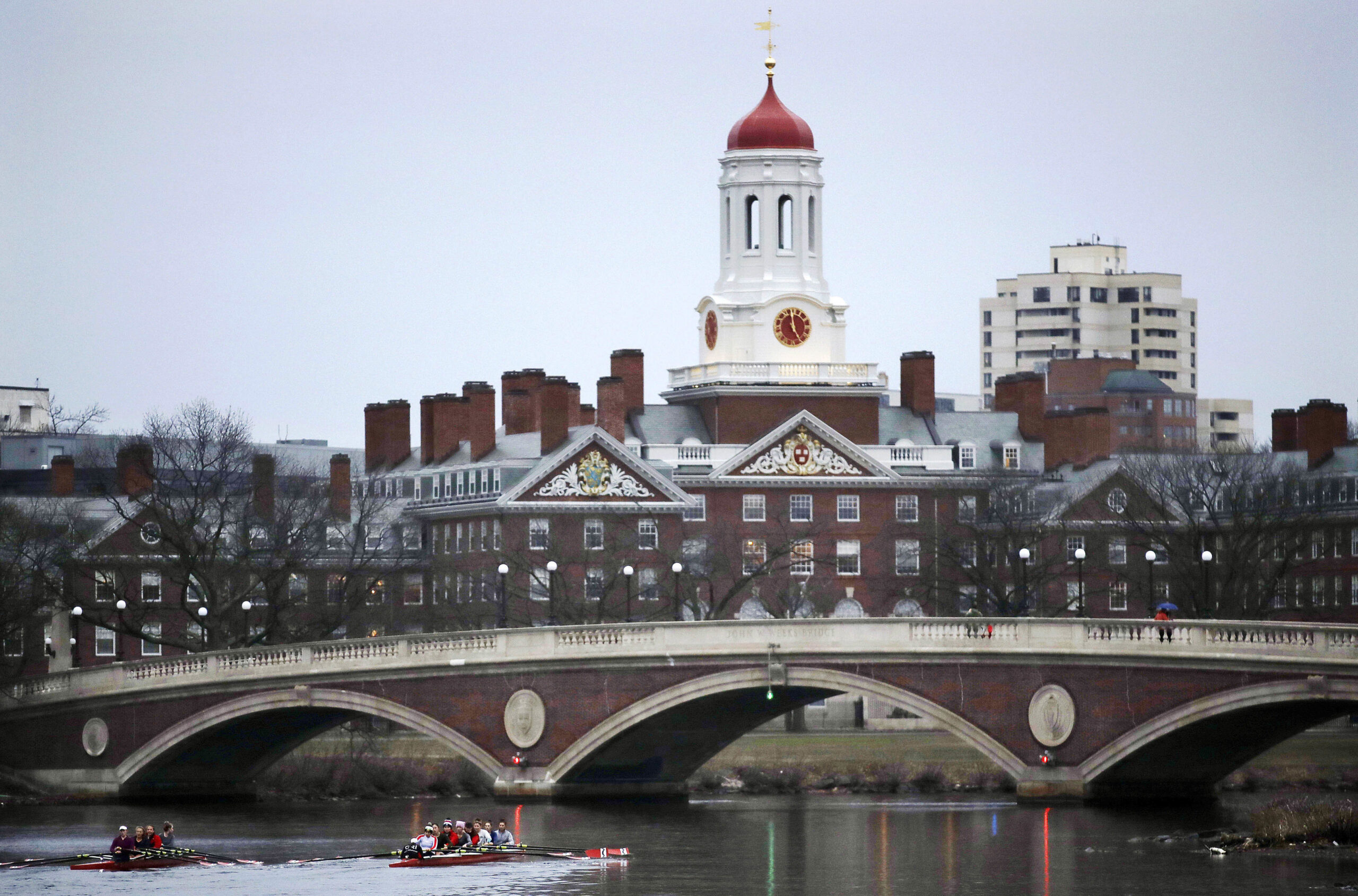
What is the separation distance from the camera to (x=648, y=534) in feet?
385

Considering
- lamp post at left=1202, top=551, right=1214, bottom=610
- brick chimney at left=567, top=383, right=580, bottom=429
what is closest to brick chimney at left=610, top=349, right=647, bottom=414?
brick chimney at left=567, top=383, right=580, bottom=429

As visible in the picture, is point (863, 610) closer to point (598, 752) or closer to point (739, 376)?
point (739, 376)

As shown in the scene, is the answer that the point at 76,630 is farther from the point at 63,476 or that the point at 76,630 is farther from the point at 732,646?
the point at 63,476

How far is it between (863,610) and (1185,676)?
50.9 m

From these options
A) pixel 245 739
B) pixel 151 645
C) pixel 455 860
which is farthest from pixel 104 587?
pixel 455 860

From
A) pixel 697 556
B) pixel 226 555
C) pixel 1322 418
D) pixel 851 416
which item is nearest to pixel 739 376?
pixel 851 416

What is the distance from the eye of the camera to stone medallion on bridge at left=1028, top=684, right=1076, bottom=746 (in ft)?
237

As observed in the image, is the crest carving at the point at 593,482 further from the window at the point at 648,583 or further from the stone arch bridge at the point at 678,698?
the stone arch bridge at the point at 678,698

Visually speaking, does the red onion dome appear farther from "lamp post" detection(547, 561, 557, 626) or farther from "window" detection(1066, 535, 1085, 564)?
"lamp post" detection(547, 561, 557, 626)

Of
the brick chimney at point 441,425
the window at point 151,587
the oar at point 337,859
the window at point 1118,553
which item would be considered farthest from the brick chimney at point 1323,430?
the oar at point 337,859

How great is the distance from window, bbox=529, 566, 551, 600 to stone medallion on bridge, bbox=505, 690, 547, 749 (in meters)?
29.3

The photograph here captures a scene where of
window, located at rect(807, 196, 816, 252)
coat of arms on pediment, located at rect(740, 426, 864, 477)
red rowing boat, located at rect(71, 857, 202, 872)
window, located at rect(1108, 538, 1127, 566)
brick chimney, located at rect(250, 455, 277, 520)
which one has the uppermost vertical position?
window, located at rect(807, 196, 816, 252)

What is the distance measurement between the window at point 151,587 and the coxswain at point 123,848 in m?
43.7

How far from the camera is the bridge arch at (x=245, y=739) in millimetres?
77500
